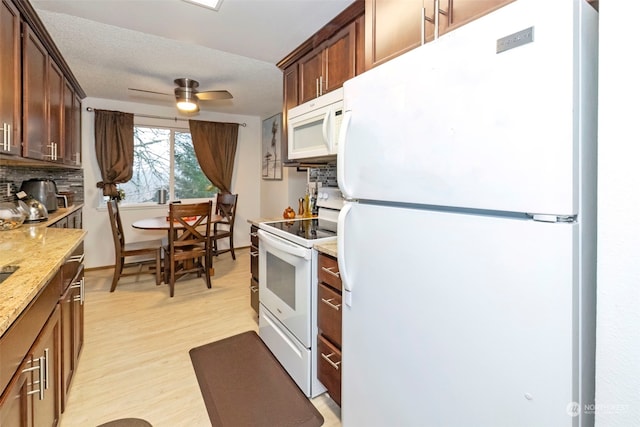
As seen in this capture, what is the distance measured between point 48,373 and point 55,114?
2299 millimetres

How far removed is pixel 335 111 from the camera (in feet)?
6.13

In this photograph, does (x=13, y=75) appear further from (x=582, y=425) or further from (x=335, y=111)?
(x=582, y=425)

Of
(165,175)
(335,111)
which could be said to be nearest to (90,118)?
(165,175)

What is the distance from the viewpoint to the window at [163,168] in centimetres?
453

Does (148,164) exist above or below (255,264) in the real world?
above

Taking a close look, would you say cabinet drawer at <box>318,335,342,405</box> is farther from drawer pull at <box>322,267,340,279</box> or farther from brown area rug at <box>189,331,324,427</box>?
drawer pull at <box>322,267,340,279</box>

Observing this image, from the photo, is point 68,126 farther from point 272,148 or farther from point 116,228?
point 272,148

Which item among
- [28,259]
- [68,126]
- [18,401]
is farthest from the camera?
[68,126]

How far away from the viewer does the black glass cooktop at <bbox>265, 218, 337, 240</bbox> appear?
198 cm

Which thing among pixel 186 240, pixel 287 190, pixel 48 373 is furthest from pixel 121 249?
pixel 48 373

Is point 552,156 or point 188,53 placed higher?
point 188,53

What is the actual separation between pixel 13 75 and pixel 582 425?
9.32ft

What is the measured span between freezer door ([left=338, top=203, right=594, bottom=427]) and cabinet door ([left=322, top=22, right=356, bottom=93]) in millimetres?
1150

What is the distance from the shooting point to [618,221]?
0.61m
